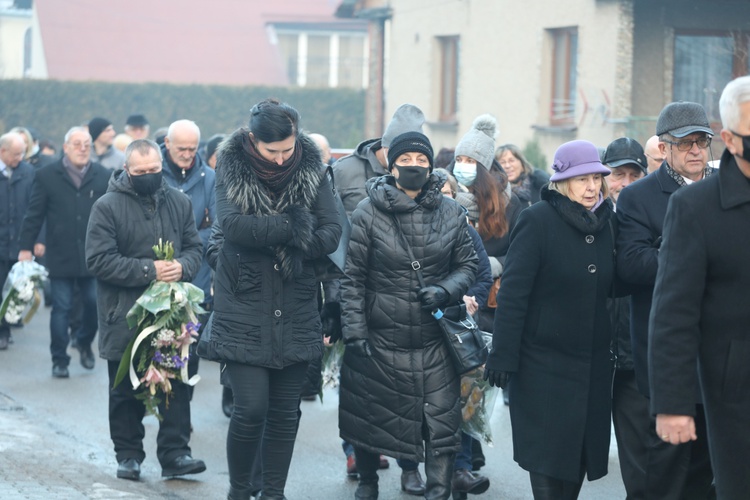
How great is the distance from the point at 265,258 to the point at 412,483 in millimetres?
1829

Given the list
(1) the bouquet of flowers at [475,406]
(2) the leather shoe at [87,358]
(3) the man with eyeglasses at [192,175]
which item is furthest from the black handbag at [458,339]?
(2) the leather shoe at [87,358]

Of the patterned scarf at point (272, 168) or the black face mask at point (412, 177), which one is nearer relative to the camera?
the patterned scarf at point (272, 168)

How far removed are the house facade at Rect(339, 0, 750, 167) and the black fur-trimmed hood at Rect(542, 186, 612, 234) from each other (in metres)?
11.4

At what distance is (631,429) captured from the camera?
5988 millimetres

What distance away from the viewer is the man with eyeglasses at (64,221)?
436 inches

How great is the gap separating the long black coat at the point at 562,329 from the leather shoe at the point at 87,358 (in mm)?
6242

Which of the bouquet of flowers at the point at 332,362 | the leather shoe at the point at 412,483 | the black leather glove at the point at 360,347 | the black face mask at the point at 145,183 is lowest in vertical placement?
the leather shoe at the point at 412,483

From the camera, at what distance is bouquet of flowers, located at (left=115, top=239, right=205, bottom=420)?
746 cm

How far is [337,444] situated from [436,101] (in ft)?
58.9

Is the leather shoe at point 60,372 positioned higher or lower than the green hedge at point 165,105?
A: lower

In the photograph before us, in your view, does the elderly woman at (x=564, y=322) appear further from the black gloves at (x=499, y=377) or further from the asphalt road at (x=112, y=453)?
the asphalt road at (x=112, y=453)

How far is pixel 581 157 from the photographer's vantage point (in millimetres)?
5941

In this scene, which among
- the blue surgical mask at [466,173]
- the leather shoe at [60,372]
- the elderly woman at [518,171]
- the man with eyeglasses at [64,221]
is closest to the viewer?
the blue surgical mask at [466,173]

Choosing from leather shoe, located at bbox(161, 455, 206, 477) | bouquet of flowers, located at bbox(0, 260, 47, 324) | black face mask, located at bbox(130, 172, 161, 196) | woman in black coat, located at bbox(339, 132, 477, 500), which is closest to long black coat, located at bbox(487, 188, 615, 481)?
woman in black coat, located at bbox(339, 132, 477, 500)
